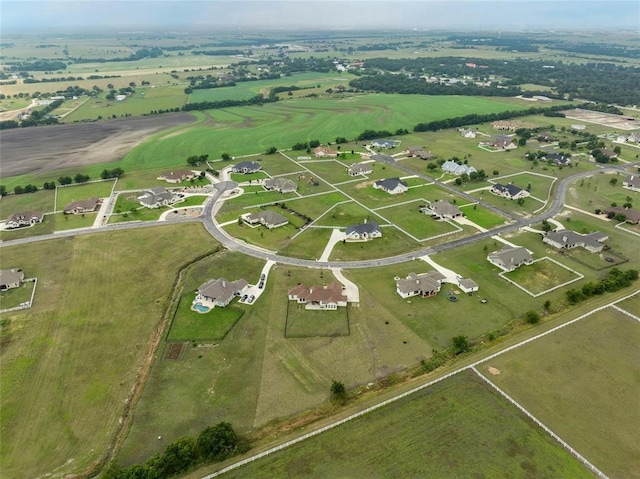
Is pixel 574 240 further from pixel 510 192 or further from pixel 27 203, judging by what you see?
pixel 27 203

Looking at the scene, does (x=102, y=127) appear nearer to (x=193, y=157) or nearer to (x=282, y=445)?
(x=193, y=157)

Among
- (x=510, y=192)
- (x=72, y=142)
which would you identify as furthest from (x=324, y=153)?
(x=72, y=142)

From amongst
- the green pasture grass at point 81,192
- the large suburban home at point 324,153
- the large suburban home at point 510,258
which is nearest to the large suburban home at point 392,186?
the large suburban home at point 324,153

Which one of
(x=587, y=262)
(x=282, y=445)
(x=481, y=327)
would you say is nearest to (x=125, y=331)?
(x=282, y=445)

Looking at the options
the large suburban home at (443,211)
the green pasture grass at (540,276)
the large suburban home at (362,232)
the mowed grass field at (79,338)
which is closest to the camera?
the mowed grass field at (79,338)

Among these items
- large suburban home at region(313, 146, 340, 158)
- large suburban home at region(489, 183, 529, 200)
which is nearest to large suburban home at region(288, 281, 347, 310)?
large suburban home at region(489, 183, 529, 200)

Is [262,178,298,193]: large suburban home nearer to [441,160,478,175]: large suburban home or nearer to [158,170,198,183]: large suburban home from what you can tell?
[158,170,198,183]: large suburban home

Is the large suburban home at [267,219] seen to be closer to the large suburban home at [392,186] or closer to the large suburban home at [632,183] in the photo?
the large suburban home at [392,186]
